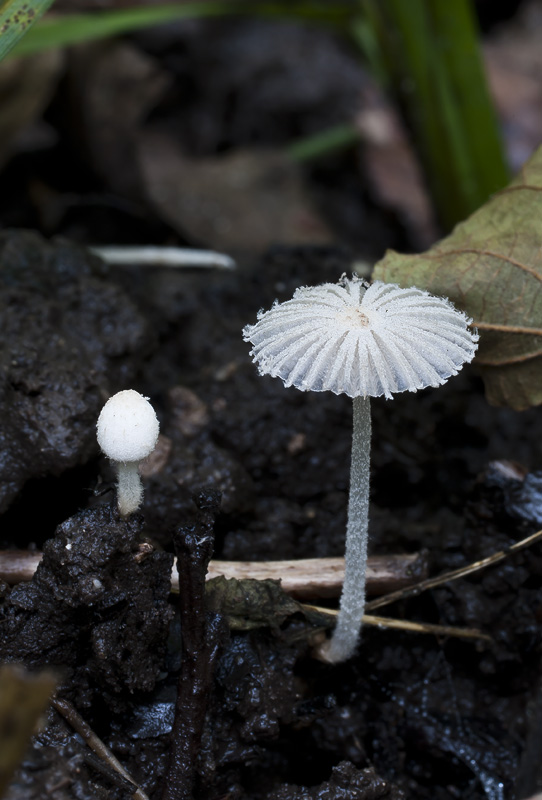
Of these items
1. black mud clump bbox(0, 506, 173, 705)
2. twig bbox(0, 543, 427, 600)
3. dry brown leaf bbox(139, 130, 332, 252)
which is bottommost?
black mud clump bbox(0, 506, 173, 705)

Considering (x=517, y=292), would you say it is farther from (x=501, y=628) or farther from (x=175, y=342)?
(x=175, y=342)

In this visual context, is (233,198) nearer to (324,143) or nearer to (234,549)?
(324,143)

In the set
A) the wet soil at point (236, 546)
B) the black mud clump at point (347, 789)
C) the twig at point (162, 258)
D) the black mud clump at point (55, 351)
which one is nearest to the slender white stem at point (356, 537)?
the wet soil at point (236, 546)

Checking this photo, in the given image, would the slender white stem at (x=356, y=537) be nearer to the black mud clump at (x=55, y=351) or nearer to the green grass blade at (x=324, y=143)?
the black mud clump at (x=55, y=351)

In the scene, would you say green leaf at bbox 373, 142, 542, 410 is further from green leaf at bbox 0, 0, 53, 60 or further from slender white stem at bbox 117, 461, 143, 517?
green leaf at bbox 0, 0, 53, 60

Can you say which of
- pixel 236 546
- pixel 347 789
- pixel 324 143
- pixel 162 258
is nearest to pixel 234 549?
pixel 236 546

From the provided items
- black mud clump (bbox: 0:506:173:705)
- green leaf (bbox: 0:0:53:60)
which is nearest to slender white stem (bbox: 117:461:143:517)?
black mud clump (bbox: 0:506:173:705)

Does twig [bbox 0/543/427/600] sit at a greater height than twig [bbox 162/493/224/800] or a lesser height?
greater
